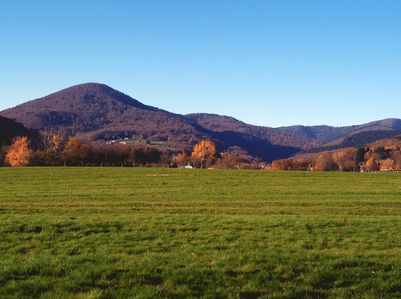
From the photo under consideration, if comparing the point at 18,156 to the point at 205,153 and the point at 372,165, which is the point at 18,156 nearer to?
the point at 205,153

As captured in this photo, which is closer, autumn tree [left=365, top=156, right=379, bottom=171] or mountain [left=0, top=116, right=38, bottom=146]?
mountain [left=0, top=116, right=38, bottom=146]

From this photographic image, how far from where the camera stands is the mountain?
566ft

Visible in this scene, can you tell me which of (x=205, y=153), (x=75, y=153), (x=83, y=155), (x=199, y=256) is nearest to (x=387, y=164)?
(x=205, y=153)

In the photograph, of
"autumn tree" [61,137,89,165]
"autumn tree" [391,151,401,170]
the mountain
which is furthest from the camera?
"autumn tree" [391,151,401,170]

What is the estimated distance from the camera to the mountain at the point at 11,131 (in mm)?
172637

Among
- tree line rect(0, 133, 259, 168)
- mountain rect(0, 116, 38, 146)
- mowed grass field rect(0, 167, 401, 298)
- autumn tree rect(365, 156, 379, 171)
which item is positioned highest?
mountain rect(0, 116, 38, 146)

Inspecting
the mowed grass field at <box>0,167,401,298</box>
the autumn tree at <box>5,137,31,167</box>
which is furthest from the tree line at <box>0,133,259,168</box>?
the mowed grass field at <box>0,167,401,298</box>

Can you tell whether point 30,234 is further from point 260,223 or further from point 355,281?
point 355,281

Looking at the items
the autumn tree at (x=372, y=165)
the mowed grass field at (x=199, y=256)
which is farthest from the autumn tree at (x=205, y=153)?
the mowed grass field at (x=199, y=256)

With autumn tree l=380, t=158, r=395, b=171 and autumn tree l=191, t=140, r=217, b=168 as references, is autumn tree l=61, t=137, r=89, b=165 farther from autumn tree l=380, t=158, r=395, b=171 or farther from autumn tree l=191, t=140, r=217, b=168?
autumn tree l=380, t=158, r=395, b=171

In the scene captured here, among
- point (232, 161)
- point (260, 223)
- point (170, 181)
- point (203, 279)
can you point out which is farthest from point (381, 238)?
point (232, 161)

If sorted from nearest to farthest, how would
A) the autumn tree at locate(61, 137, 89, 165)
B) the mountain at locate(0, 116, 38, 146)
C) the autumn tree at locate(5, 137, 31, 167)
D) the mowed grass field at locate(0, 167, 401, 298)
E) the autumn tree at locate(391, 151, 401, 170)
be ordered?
1. the mowed grass field at locate(0, 167, 401, 298)
2. the autumn tree at locate(5, 137, 31, 167)
3. the autumn tree at locate(61, 137, 89, 165)
4. the mountain at locate(0, 116, 38, 146)
5. the autumn tree at locate(391, 151, 401, 170)

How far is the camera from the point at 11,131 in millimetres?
182125

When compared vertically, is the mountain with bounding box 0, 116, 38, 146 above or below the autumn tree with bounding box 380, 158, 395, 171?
above
